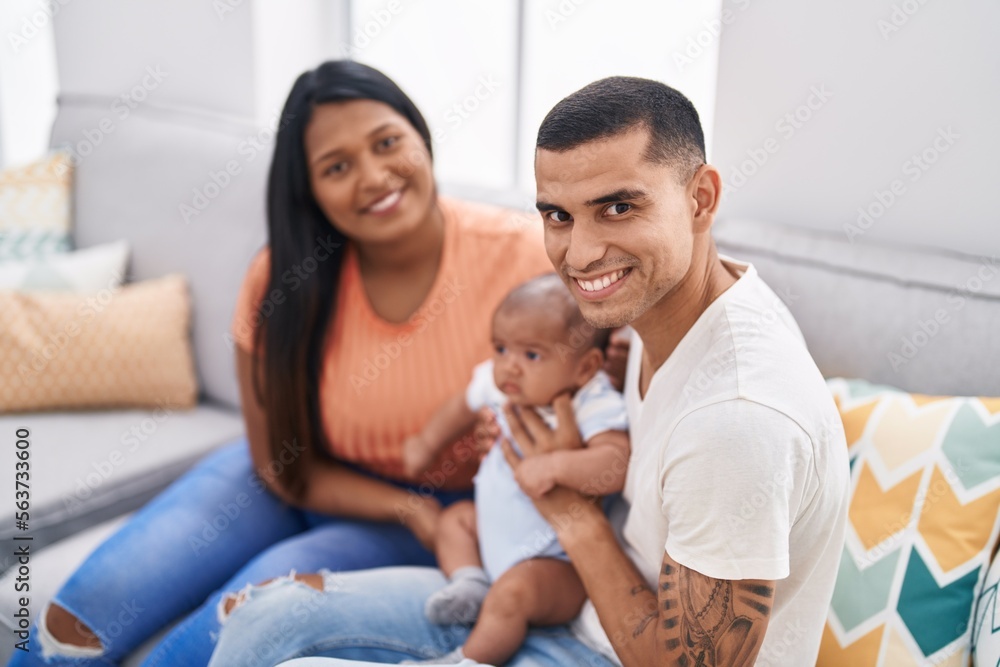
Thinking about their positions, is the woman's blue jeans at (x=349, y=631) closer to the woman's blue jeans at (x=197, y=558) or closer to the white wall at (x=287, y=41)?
the woman's blue jeans at (x=197, y=558)

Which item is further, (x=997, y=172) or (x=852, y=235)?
(x=852, y=235)

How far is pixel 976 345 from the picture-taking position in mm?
1403

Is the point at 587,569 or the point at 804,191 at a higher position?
the point at 804,191

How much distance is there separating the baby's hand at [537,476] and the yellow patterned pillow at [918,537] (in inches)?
18.0

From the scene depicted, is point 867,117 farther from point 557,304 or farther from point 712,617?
point 712,617

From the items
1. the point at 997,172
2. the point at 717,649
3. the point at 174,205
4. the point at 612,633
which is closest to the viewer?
the point at 717,649

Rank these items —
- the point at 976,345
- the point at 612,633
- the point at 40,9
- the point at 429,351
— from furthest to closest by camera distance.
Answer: the point at 40,9 < the point at 429,351 < the point at 976,345 < the point at 612,633

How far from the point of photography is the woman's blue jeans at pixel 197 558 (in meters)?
1.65

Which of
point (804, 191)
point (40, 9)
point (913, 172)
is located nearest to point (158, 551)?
point (804, 191)

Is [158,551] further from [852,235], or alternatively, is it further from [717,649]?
[852,235]

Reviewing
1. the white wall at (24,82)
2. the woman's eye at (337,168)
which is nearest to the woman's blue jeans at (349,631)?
the woman's eye at (337,168)

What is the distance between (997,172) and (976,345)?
0.33m

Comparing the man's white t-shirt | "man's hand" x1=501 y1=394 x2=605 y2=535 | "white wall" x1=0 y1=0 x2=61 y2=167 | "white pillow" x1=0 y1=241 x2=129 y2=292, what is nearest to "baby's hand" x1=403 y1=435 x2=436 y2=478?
"man's hand" x1=501 y1=394 x2=605 y2=535

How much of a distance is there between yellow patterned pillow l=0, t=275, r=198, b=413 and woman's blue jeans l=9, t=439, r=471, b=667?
556mm
